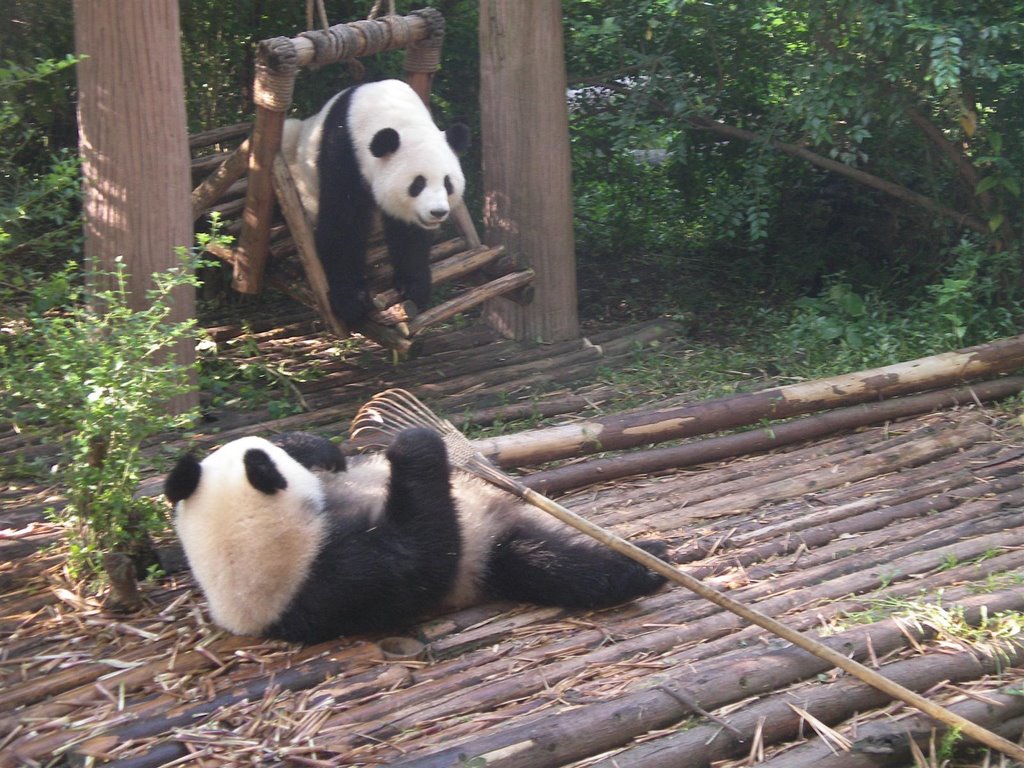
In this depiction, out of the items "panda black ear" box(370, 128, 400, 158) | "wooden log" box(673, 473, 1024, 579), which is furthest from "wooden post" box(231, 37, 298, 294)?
"wooden log" box(673, 473, 1024, 579)

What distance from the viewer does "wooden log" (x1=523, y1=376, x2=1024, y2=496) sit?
156 inches

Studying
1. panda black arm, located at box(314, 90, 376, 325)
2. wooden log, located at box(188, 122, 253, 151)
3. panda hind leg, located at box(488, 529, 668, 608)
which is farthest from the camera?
wooden log, located at box(188, 122, 253, 151)

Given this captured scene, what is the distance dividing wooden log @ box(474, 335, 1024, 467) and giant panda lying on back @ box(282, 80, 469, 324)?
1.39 meters

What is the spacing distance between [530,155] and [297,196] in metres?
1.41

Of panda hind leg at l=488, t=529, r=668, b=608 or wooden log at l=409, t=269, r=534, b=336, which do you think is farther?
wooden log at l=409, t=269, r=534, b=336

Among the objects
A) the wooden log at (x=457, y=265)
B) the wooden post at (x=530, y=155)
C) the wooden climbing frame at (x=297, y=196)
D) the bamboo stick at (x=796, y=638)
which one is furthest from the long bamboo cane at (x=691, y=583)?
the wooden post at (x=530, y=155)

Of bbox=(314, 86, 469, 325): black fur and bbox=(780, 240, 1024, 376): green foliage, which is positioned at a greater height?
bbox=(314, 86, 469, 325): black fur

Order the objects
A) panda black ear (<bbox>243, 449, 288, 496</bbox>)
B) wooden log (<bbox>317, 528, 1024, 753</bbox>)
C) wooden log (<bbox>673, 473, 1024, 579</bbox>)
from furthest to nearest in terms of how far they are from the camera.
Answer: wooden log (<bbox>673, 473, 1024, 579</bbox>) → panda black ear (<bbox>243, 449, 288, 496</bbox>) → wooden log (<bbox>317, 528, 1024, 753</bbox>)

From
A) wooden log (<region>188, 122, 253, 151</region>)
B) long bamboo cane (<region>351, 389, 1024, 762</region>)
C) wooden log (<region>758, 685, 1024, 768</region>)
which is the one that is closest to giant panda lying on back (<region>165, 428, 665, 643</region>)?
long bamboo cane (<region>351, 389, 1024, 762</region>)

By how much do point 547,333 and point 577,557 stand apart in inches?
115

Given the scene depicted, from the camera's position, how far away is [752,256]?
6.88m

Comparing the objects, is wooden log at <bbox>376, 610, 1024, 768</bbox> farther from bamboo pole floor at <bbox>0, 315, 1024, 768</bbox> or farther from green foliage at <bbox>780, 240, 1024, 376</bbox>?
green foliage at <bbox>780, 240, 1024, 376</bbox>

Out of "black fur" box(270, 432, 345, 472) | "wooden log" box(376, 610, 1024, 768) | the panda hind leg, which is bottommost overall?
"wooden log" box(376, 610, 1024, 768)

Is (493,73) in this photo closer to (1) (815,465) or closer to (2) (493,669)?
(1) (815,465)
